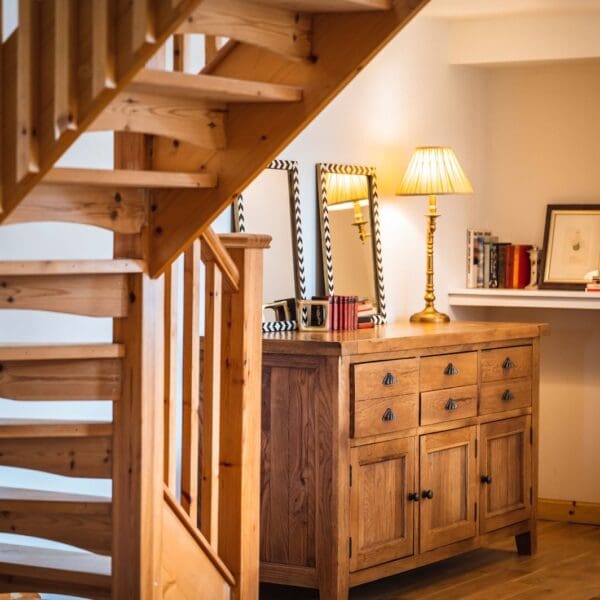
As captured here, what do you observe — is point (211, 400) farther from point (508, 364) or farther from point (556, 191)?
point (556, 191)

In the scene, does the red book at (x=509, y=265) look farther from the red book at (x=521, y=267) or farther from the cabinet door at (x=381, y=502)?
the cabinet door at (x=381, y=502)

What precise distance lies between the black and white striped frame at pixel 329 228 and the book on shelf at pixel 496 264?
833mm

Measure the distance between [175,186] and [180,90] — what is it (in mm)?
319

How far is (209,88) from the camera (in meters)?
2.73

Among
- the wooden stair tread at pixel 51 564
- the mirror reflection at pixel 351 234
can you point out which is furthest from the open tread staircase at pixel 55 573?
the mirror reflection at pixel 351 234

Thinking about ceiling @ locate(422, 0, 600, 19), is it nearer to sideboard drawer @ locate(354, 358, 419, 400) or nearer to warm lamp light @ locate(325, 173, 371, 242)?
warm lamp light @ locate(325, 173, 371, 242)

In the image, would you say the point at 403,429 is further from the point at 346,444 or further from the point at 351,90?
the point at 351,90

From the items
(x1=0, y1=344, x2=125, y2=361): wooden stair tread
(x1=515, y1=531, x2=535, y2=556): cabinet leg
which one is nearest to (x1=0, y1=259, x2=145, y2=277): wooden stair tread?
(x1=0, y1=344, x2=125, y2=361): wooden stair tread

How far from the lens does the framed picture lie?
580 centimetres

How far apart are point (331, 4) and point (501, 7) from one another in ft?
9.32

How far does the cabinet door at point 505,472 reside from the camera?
16.0ft

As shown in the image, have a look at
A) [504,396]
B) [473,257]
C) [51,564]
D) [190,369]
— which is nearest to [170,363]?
[190,369]

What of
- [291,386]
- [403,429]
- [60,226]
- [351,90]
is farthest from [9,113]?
[351,90]

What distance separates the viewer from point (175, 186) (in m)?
3.01
